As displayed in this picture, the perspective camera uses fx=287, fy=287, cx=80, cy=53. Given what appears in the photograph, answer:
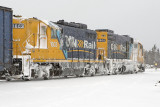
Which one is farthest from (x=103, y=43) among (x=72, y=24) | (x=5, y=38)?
(x=5, y=38)

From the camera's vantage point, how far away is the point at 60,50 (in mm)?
18906

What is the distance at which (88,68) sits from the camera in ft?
73.5

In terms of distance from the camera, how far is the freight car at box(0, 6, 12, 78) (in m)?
13.9

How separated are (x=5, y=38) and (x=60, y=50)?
5.28m

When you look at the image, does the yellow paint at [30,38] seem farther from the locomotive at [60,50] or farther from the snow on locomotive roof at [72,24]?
the snow on locomotive roof at [72,24]

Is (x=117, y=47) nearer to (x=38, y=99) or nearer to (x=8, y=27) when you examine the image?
(x=8, y=27)

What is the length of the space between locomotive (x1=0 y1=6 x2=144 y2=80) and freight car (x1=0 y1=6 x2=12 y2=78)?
7.3 inches

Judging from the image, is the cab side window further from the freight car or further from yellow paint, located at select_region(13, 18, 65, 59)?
the freight car

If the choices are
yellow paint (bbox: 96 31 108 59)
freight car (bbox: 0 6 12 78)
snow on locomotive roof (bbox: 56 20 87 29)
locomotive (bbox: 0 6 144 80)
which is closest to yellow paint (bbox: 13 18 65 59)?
locomotive (bbox: 0 6 144 80)

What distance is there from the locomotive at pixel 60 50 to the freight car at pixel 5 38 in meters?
0.19

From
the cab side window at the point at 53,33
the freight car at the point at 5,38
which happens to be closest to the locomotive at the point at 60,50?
the cab side window at the point at 53,33

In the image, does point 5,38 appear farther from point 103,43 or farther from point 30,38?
point 103,43

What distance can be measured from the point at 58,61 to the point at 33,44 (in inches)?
98.4

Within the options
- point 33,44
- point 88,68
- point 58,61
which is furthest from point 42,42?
point 88,68
